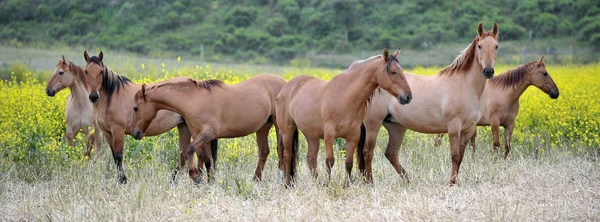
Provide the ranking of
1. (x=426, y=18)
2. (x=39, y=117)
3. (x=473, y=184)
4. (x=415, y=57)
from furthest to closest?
(x=426, y=18) → (x=415, y=57) → (x=39, y=117) → (x=473, y=184)

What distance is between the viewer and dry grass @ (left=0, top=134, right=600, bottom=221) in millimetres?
6219

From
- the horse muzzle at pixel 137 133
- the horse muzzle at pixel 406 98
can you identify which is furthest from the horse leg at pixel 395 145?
the horse muzzle at pixel 137 133

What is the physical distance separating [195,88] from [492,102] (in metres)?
5.06

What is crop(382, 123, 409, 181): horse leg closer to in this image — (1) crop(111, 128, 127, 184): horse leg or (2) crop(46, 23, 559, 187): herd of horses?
(2) crop(46, 23, 559, 187): herd of horses

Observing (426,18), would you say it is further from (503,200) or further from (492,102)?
(503,200)

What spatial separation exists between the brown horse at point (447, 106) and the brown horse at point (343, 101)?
0.84 meters

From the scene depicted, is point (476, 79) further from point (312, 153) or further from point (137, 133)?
point (137, 133)

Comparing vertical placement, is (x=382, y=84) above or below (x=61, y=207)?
above

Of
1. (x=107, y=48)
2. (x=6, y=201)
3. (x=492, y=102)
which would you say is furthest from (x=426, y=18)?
(x=6, y=201)

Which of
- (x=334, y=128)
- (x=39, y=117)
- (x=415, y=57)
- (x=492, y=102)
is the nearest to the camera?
(x=334, y=128)

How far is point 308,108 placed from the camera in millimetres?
7473

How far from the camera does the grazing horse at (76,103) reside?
9383 millimetres

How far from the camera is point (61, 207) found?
6719mm

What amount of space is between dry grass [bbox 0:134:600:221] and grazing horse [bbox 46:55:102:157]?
44.9 inches
